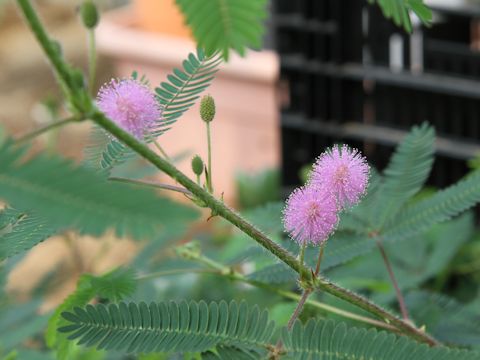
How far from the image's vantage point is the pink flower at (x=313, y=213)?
20.2 inches

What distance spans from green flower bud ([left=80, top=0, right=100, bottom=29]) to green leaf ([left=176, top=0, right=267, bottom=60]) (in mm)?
93

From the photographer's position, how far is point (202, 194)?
487mm

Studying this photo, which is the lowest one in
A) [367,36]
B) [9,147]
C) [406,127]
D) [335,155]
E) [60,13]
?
[9,147]

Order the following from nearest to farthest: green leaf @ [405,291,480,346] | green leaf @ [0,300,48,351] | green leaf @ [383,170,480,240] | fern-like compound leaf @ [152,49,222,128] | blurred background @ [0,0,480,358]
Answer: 1. fern-like compound leaf @ [152,49,222,128]
2. green leaf @ [383,170,480,240]
3. green leaf @ [405,291,480,346]
4. green leaf @ [0,300,48,351]
5. blurred background @ [0,0,480,358]

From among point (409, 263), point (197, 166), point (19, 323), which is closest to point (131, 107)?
point (197, 166)

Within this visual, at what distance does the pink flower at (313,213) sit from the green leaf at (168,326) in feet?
0.20

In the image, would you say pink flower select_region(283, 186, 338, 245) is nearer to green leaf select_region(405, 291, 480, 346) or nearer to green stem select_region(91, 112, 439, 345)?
green stem select_region(91, 112, 439, 345)

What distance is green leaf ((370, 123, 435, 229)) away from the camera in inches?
32.0

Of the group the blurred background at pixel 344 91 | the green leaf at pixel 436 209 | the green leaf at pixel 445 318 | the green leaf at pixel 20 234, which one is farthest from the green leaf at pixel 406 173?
the blurred background at pixel 344 91

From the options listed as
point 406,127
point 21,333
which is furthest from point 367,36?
point 21,333

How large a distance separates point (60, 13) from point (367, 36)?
3.52 meters

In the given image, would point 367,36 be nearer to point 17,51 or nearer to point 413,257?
point 413,257

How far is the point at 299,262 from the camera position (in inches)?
20.9

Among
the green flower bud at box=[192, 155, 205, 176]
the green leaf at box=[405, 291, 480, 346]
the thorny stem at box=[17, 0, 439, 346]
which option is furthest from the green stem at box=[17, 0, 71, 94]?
the green leaf at box=[405, 291, 480, 346]
